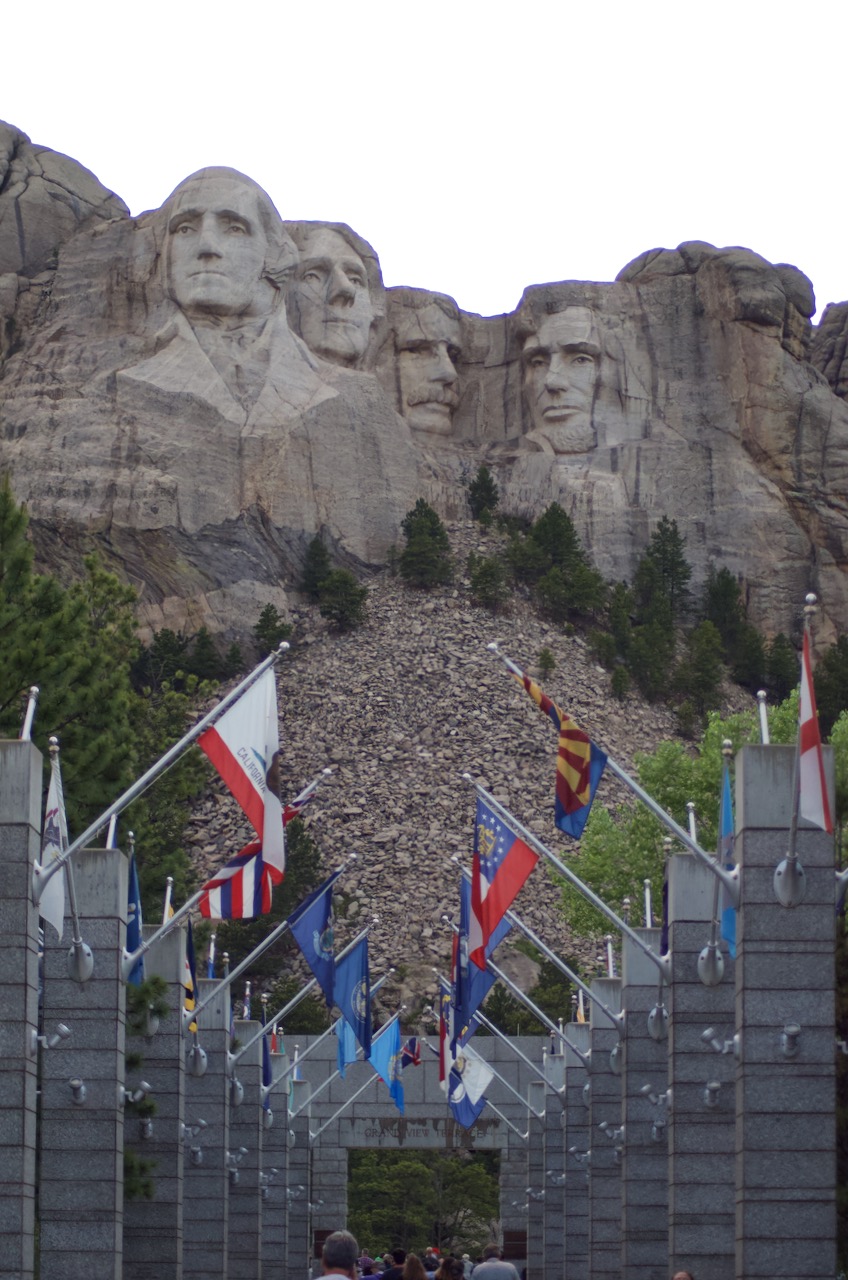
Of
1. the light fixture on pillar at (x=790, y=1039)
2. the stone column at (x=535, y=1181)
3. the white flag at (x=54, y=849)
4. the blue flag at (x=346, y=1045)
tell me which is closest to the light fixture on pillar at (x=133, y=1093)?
the white flag at (x=54, y=849)

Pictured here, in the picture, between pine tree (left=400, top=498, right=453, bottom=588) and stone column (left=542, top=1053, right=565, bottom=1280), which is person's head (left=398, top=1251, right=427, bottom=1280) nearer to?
stone column (left=542, top=1053, right=565, bottom=1280)

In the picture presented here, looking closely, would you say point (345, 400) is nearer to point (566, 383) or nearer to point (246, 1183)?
point (566, 383)

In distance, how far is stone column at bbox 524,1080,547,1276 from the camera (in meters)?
51.3

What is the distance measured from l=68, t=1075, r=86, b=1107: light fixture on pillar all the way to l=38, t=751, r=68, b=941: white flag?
7.29 ft

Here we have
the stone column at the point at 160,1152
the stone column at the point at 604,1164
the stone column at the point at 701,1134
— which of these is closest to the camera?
the stone column at the point at 701,1134

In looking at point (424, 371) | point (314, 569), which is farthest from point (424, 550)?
point (424, 371)

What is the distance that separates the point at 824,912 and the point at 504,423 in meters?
79.1

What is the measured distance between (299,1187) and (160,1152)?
1984 centimetres

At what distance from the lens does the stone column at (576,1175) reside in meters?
42.1

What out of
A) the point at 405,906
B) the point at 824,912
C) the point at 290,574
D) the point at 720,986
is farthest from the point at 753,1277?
the point at 290,574

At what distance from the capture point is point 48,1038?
26984 millimetres

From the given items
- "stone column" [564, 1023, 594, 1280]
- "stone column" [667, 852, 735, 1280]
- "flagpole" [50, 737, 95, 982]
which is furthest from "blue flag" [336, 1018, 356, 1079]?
"flagpole" [50, 737, 95, 982]

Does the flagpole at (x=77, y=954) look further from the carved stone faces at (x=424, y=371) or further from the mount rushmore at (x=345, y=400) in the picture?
the carved stone faces at (x=424, y=371)

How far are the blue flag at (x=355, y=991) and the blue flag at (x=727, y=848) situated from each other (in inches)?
256
